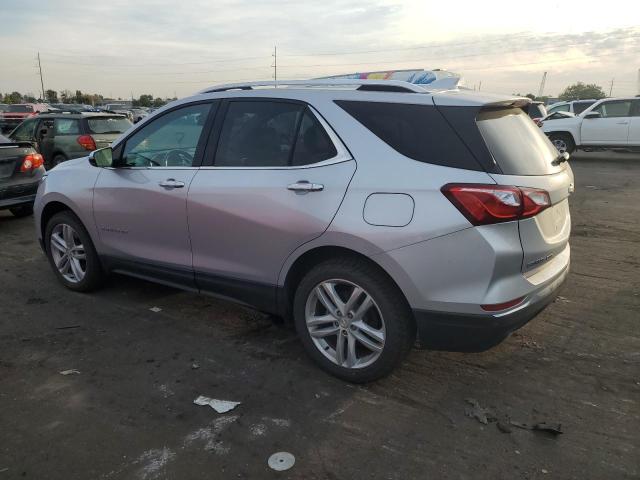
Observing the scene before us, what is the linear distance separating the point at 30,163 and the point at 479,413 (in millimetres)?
7315

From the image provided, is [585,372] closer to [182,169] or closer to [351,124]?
[351,124]

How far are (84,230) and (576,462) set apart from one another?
13.2ft

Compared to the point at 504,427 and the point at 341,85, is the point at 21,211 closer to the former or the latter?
the point at 341,85

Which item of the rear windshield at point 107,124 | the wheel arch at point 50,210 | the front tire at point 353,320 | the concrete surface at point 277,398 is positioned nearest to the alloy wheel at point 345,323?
the front tire at point 353,320

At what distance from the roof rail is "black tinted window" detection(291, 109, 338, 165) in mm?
326

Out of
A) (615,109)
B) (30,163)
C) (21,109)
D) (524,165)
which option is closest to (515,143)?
(524,165)

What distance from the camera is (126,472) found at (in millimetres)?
2432

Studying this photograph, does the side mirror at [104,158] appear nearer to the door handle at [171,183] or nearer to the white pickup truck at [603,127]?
the door handle at [171,183]

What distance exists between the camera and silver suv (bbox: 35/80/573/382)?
2691 millimetres

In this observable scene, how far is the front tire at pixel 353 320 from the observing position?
2908mm

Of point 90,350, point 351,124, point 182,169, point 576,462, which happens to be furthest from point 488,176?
point 90,350

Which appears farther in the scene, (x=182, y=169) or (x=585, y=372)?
(x=182, y=169)

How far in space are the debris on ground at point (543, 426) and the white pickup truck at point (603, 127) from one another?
558 inches

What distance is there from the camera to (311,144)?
3.18m
